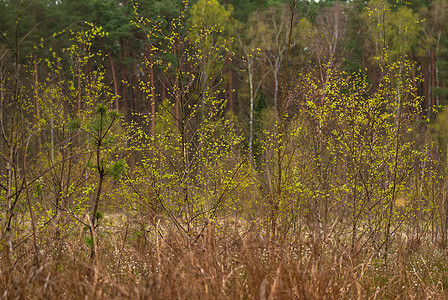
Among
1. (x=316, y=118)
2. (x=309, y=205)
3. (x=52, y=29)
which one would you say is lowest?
(x=309, y=205)

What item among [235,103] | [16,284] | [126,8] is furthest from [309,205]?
[235,103]

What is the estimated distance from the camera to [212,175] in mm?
8570

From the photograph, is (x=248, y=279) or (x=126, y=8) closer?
(x=248, y=279)

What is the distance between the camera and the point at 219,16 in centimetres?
Result: 2342

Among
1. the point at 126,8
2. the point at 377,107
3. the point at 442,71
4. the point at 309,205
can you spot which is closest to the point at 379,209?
the point at 309,205

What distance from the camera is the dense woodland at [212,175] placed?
10.7 ft

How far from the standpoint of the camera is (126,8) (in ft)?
81.4

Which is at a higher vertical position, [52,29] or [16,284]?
[52,29]

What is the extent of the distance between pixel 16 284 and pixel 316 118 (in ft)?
21.8

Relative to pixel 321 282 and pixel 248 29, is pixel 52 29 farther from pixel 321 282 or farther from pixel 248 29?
pixel 321 282

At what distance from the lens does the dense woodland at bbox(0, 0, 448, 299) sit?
10.7 ft

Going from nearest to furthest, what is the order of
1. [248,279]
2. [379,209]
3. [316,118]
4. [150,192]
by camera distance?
[248,279], [150,192], [379,209], [316,118]

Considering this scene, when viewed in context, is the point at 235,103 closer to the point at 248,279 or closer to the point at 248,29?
the point at 248,29

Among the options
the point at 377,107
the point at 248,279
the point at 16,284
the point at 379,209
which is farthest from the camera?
the point at 379,209
